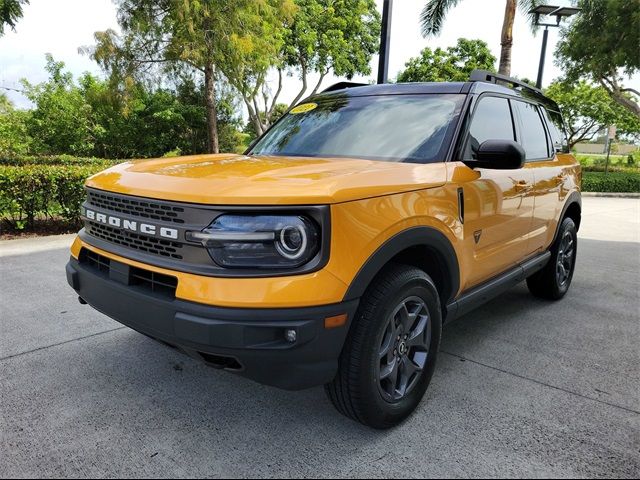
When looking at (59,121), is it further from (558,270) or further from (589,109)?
(589,109)

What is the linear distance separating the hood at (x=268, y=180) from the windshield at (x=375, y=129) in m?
0.21

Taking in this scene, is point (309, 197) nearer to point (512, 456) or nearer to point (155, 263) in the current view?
point (155, 263)

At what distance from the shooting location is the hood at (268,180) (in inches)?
77.3

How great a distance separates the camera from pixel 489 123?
329cm

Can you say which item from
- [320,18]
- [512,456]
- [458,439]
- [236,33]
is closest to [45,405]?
[458,439]

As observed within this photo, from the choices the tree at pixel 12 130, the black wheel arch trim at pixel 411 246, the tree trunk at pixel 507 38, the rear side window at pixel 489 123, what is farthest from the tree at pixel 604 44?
the tree at pixel 12 130

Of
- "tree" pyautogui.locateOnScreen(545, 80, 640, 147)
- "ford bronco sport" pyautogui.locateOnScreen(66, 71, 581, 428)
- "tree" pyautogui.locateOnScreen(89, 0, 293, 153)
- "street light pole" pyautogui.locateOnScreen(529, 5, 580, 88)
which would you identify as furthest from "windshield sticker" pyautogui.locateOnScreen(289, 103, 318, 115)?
"tree" pyautogui.locateOnScreen(545, 80, 640, 147)

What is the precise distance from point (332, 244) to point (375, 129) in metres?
1.34

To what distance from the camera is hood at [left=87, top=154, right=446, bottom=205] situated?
196 centimetres

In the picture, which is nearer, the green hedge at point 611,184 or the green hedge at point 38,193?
the green hedge at point 38,193

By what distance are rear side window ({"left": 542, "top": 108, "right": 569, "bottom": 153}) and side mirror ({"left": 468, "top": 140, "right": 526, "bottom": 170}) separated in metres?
2.01

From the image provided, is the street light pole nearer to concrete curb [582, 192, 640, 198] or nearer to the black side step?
concrete curb [582, 192, 640, 198]

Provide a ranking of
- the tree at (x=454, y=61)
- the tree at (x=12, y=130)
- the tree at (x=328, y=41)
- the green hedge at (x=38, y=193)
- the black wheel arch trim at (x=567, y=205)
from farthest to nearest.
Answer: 1. the tree at (x=454, y=61)
2. the tree at (x=328, y=41)
3. the tree at (x=12, y=130)
4. the green hedge at (x=38, y=193)
5. the black wheel arch trim at (x=567, y=205)

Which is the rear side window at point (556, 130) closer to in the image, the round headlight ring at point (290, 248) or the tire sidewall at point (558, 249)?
the tire sidewall at point (558, 249)
